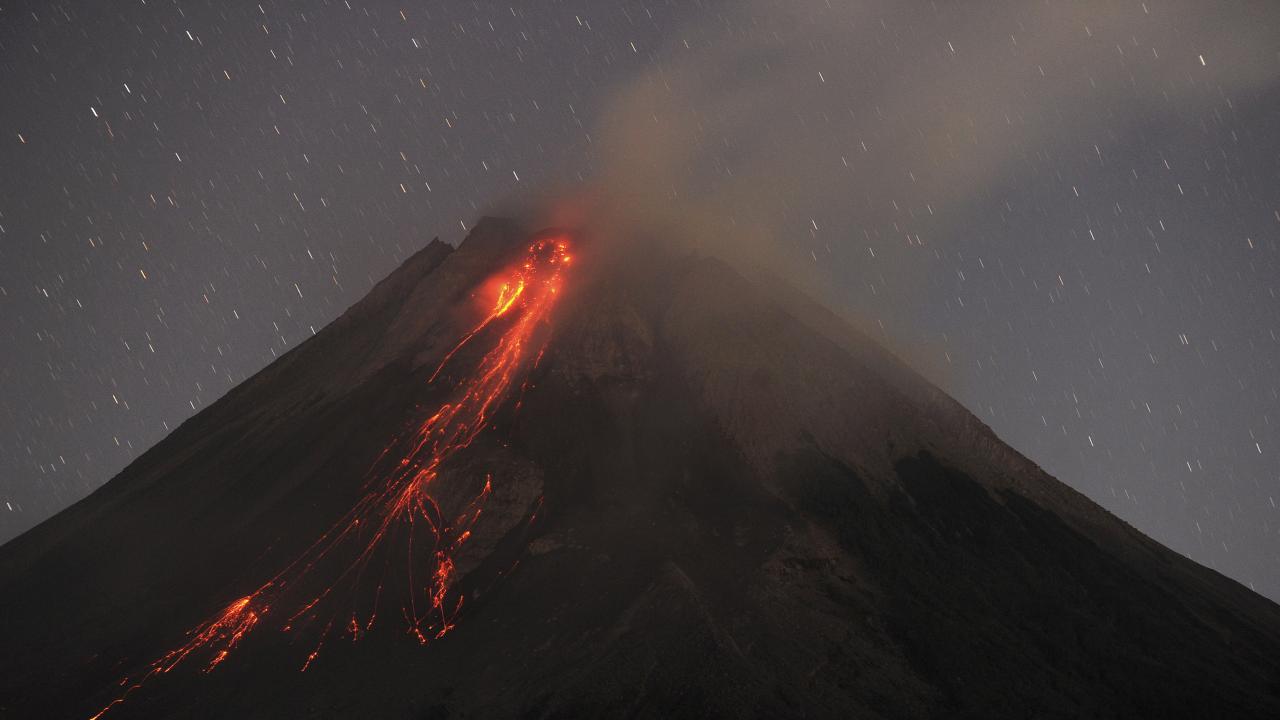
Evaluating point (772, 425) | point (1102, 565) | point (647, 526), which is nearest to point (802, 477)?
point (772, 425)

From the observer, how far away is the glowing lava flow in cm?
3516

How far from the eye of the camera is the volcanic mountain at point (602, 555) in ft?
102

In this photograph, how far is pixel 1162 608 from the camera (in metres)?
40.5

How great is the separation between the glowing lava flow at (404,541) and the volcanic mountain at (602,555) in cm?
17

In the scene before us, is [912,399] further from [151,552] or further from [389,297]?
[151,552]

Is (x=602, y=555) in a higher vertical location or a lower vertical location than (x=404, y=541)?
higher

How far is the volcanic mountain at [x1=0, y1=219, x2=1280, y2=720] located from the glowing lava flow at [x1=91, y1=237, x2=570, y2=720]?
17cm

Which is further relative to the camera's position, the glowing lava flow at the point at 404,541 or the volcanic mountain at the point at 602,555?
the glowing lava flow at the point at 404,541

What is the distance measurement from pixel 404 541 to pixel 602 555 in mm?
10450

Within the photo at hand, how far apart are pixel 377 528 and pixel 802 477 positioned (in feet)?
76.9

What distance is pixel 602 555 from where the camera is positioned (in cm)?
3831

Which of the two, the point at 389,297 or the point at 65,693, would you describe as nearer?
the point at 65,693

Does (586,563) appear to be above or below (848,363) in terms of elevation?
below

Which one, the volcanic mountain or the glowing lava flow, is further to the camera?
the glowing lava flow
